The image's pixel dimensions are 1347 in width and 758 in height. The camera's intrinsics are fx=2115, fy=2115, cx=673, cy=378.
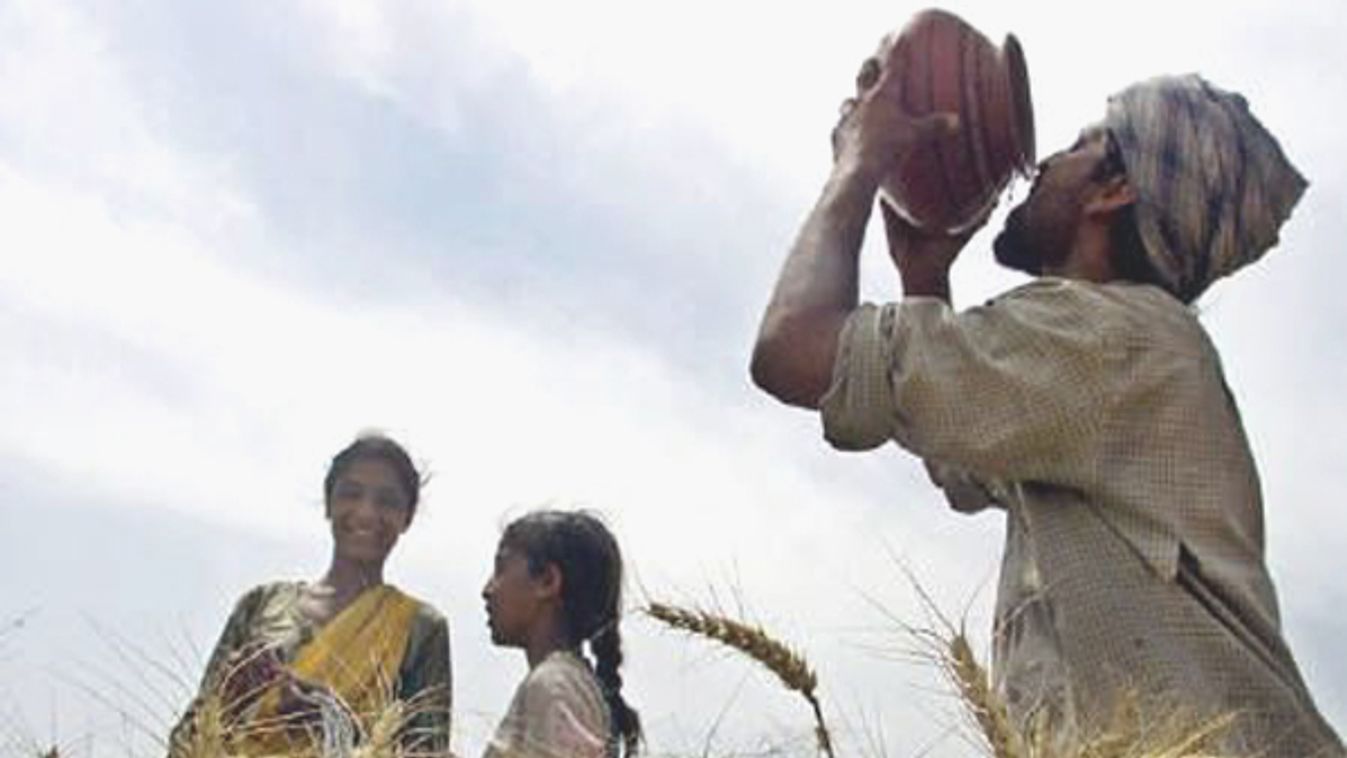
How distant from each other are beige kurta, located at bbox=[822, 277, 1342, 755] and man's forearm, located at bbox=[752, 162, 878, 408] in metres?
0.03

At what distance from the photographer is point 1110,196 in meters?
2.57

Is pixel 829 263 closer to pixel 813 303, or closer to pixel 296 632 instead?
pixel 813 303

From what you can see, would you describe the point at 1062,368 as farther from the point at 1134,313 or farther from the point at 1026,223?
the point at 1026,223

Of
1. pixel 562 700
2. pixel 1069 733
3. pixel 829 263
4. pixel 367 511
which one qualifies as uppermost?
pixel 367 511

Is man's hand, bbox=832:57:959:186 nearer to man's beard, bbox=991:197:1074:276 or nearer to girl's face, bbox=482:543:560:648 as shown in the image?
man's beard, bbox=991:197:1074:276

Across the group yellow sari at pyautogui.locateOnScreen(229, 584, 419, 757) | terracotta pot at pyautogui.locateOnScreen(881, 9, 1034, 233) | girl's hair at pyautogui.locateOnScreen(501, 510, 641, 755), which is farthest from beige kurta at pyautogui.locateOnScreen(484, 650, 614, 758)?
terracotta pot at pyautogui.locateOnScreen(881, 9, 1034, 233)

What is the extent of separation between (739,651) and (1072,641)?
0.59m

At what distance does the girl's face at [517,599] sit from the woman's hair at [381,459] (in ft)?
2.62

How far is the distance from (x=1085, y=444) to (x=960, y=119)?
641mm

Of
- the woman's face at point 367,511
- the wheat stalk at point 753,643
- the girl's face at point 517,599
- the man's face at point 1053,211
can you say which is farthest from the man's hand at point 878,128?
the woman's face at point 367,511

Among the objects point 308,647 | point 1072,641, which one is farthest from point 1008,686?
point 308,647

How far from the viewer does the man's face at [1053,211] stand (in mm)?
2588

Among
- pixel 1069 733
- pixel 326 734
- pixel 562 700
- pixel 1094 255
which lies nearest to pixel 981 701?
pixel 1069 733

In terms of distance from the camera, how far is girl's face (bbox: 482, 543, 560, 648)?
14.1 feet
